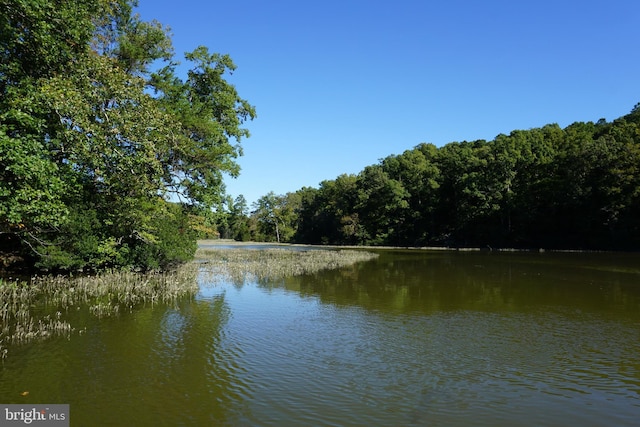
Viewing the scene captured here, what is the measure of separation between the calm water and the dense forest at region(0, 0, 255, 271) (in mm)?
5832

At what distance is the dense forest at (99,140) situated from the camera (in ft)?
40.6

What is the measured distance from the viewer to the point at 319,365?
8375 mm

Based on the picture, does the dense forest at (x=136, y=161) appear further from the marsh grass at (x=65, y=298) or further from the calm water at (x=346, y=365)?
the calm water at (x=346, y=365)

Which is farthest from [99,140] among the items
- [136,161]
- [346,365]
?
[346,365]

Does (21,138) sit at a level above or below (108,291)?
above

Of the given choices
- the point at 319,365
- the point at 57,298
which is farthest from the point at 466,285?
the point at 57,298

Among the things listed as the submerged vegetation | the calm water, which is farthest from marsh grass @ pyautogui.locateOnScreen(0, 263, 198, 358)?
the calm water

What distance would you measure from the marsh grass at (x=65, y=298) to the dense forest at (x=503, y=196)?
51334 millimetres

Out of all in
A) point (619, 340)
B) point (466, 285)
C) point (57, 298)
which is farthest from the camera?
point (466, 285)

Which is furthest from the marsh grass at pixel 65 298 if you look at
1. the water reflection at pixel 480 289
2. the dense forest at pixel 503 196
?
the dense forest at pixel 503 196

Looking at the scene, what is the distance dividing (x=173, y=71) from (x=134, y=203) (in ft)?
40.5

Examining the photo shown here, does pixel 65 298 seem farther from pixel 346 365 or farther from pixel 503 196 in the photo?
pixel 503 196

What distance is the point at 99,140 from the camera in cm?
1466

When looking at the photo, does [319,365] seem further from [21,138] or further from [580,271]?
[580,271]
